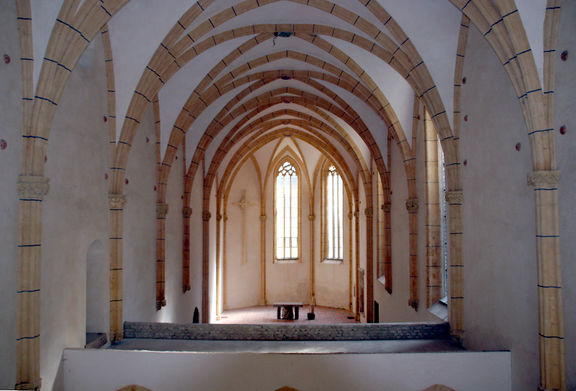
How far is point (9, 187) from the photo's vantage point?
5227 millimetres

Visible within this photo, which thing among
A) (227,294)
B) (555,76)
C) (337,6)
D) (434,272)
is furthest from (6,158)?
(227,294)

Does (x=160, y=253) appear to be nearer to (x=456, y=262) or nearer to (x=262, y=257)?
(x=456, y=262)

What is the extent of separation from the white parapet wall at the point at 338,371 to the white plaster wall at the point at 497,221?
0.57 m

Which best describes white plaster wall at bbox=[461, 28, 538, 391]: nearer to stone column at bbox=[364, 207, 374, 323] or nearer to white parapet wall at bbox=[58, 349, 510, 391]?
white parapet wall at bbox=[58, 349, 510, 391]

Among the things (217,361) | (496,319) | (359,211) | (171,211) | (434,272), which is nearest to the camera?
(217,361)

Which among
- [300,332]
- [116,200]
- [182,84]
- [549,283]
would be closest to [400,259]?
[300,332]

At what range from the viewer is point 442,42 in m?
7.44

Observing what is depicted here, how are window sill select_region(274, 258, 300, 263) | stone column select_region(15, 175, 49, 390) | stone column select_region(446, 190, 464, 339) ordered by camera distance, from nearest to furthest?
stone column select_region(15, 175, 49, 390) → stone column select_region(446, 190, 464, 339) → window sill select_region(274, 258, 300, 263)

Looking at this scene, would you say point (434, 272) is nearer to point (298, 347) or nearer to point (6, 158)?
point (298, 347)

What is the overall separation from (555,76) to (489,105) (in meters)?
1.27

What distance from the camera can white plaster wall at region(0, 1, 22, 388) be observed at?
5.14 m

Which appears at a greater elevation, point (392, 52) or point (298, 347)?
point (392, 52)

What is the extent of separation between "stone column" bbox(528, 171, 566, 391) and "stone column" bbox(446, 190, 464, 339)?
2.40 metres

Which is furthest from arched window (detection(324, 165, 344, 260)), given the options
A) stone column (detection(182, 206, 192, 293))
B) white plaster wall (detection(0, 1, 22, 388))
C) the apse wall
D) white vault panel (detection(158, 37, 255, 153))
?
white plaster wall (detection(0, 1, 22, 388))
